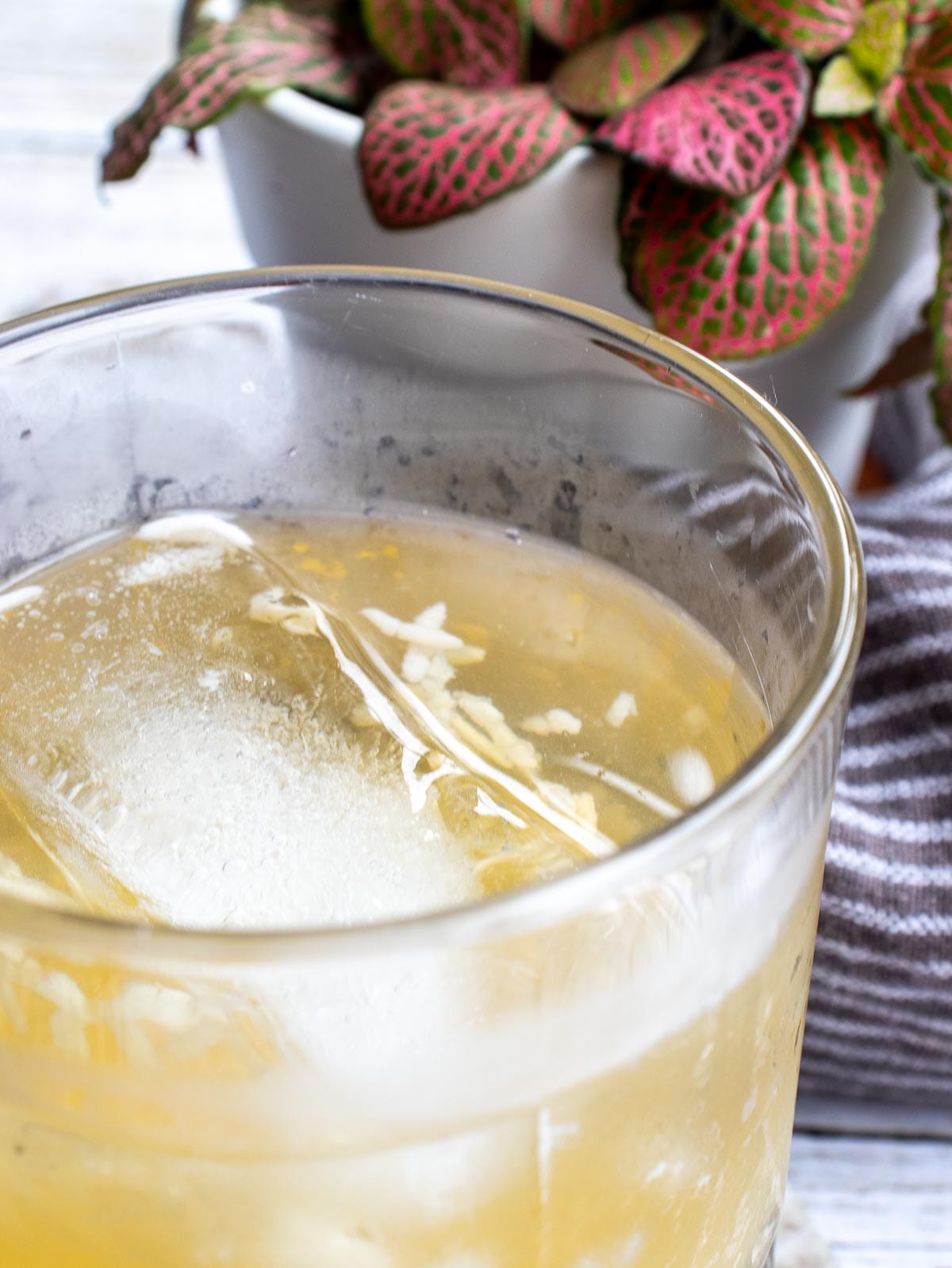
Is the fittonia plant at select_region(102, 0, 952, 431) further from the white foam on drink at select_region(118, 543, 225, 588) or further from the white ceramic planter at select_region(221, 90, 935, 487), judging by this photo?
the white foam on drink at select_region(118, 543, 225, 588)

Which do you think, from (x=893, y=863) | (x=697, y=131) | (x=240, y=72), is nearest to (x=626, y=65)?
(x=697, y=131)

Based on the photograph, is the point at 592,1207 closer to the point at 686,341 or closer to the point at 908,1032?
the point at 908,1032

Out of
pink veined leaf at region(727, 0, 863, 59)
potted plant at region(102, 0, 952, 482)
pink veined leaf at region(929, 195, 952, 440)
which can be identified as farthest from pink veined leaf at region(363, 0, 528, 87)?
pink veined leaf at region(929, 195, 952, 440)

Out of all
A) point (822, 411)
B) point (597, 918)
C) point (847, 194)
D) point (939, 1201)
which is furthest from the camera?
point (822, 411)

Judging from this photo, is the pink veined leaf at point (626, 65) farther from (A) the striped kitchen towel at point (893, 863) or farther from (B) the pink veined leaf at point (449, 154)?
(A) the striped kitchen towel at point (893, 863)

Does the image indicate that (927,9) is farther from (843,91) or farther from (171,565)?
(171,565)

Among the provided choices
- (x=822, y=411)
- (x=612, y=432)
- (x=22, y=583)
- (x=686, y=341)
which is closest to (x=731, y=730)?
(x=612, y=432)

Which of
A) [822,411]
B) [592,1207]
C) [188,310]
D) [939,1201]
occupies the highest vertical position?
[188,310]

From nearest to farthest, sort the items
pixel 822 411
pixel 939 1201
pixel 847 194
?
1. pixel 939 1201
2. pixel 847 194
3. pixel 822 411
